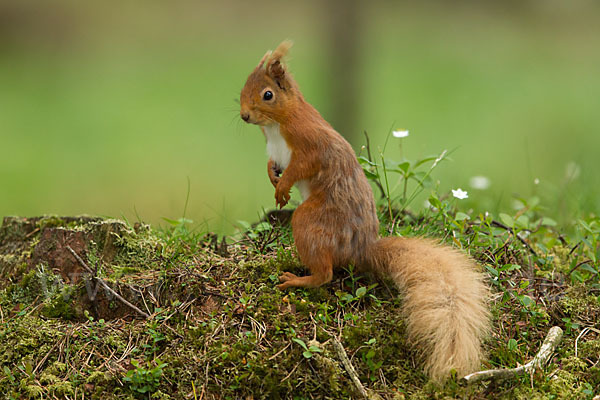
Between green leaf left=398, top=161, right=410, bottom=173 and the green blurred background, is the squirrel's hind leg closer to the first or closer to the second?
green leaf left=398, top=161, right=410, bottom=173

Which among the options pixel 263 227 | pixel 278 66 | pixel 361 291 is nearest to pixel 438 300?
pixel 361 291

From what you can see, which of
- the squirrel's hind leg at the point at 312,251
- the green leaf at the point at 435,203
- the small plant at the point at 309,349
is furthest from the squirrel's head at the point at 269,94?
the small plant at the point at 309,349

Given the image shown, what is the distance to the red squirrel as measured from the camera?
102 inches

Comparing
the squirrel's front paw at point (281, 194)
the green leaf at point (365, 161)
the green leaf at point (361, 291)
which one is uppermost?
the green leaf at point (365, 161)

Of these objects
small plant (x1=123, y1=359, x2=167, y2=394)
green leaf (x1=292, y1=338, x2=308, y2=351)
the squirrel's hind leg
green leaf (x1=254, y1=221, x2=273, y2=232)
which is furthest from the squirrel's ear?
small plant (x1=123, y1=359, x2=167, y2=394)

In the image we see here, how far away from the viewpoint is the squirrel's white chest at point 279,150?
291 centimetres

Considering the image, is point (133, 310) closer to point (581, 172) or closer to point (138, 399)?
point (138, 399)

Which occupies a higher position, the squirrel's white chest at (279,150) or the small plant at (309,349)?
the squirrel's white chest at (279,150)

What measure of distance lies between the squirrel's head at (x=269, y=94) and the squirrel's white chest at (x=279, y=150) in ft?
0.25

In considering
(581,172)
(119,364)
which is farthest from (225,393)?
(581,172)

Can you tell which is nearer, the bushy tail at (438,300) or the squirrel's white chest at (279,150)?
the bushy tail at (438,300)

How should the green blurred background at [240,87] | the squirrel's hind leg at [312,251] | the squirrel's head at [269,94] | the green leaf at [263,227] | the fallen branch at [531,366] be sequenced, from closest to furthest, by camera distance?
the fallen branch at [531,366], the squirrel's hind leg at [312,251], the squirrel's head at [269,94], the green leaf at [263,227], the green blurred background at [240,87]

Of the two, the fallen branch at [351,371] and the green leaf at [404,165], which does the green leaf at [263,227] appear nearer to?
the green leaf at [404,165]

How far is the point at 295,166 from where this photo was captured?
2.85m
